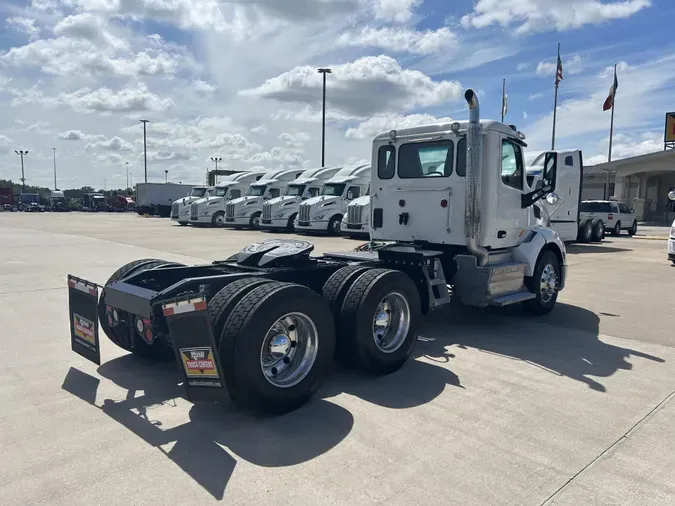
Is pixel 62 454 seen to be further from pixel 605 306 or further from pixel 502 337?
pixel 605 306

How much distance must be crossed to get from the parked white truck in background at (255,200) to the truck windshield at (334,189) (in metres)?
4.22

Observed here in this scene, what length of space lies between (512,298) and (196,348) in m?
4.50

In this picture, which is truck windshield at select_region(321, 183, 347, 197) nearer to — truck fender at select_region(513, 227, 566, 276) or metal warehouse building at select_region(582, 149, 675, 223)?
truck fender at select_region(513, 227, 566, 276)

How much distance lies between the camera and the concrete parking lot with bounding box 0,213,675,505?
10.0ft

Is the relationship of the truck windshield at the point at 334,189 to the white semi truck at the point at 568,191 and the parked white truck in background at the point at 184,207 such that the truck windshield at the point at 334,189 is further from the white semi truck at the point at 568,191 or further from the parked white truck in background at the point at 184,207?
the parked white truck in background at the point at 184,207

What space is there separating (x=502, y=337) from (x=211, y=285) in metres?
3.66

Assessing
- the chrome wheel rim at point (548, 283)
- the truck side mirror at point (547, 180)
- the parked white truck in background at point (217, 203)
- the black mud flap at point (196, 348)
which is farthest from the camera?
the parked white truck in background at point (217, 203)

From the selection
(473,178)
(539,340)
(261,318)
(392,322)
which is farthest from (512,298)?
(261,318)

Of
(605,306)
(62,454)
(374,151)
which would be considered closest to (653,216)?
(605,306)

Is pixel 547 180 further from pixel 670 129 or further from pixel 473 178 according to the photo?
pixel 670 129

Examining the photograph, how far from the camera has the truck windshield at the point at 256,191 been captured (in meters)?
29.4

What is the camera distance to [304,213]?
24016 millimetres

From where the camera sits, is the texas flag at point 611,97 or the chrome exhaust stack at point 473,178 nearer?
the chrome exhaust stack at point 473,178

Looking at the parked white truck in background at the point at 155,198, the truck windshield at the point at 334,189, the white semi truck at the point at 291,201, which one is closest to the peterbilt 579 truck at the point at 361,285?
the truck windshield at the point at 334,189
